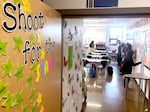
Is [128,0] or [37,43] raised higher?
[128,0]

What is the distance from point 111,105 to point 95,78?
292 cm

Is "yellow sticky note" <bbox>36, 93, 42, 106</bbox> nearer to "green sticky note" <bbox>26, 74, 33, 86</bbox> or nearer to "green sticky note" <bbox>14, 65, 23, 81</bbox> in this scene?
"green sticky note" <bbox>26, 74, 33, 86</bbox>

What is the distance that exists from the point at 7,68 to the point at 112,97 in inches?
184

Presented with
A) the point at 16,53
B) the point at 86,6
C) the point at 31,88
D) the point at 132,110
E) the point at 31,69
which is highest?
the point at 86,6

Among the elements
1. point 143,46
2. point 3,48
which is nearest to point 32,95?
point 3,48

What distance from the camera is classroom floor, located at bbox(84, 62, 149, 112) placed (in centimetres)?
453

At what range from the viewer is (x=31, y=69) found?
4.36ft

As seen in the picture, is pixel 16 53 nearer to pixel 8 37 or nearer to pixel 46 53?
pixel 8 37

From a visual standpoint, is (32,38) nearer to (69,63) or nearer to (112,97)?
(69,63)

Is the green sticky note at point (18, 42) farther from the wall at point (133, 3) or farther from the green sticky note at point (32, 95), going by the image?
the wall at point (133, 3)

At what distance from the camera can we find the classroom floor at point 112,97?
4528mm

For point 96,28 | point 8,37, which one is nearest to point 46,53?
point 8,37

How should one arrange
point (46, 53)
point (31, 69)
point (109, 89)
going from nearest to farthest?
1. point (31, 69)
2. point (46, 53)
3. point (109, 89)

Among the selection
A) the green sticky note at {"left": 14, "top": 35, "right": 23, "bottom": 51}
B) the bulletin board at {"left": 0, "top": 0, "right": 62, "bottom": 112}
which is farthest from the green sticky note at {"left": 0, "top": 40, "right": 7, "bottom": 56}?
the green sticky note at {"left": 14, "top": 35, "right": 23, "bottom": 51}
